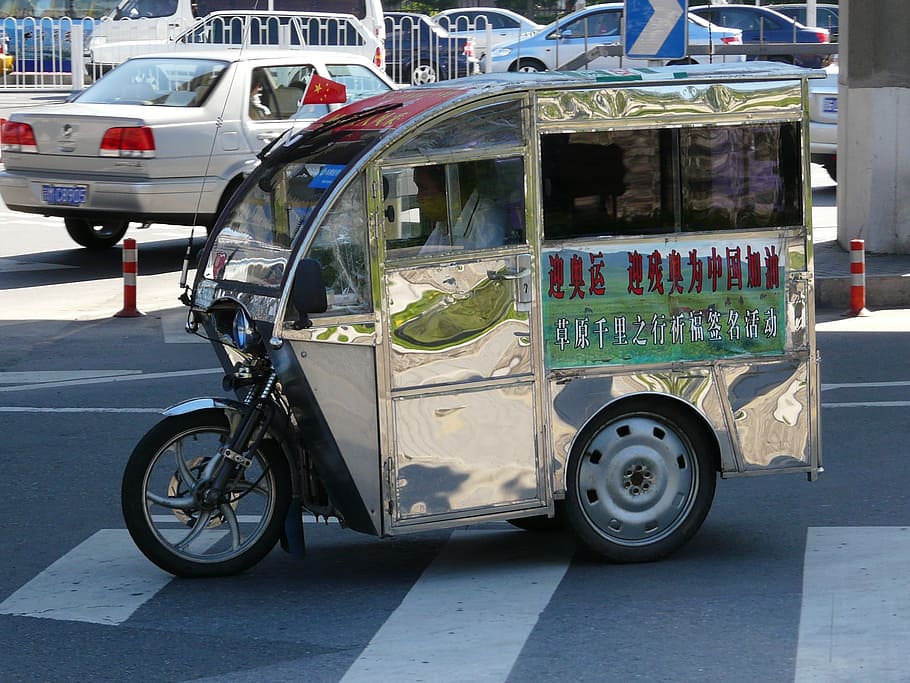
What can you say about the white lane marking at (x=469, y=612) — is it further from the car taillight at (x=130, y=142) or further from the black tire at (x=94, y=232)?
the black tire at (x=94, y=232)

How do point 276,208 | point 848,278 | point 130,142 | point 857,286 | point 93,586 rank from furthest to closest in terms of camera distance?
point 130,142, point 848,278, point 857,286, point 276,208, point 93,586

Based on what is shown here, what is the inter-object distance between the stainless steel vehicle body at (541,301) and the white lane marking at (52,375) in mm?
4397

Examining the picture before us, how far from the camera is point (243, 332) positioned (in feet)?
19.8

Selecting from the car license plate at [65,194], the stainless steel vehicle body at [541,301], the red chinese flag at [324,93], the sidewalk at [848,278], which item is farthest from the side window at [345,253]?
the car license plate at [65,194]

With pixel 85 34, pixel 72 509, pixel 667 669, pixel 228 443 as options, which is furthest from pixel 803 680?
pixel 85 34

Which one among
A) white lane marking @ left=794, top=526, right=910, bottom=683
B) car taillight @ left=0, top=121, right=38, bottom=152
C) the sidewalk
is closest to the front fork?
white lane marking @ left=794, top=526, right=910, bottom=683

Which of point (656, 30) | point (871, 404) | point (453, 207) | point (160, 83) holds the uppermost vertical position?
point (656, 30)

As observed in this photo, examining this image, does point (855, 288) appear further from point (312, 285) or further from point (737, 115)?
point (312, 285)

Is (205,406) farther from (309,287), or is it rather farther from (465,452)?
(465,452)

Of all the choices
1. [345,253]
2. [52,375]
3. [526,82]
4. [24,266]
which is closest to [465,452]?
[345,253]

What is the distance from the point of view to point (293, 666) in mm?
5184

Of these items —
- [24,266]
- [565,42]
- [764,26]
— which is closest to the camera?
[24,266]

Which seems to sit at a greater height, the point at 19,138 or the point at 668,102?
the point at 668,102

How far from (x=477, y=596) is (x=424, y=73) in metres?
27.4
